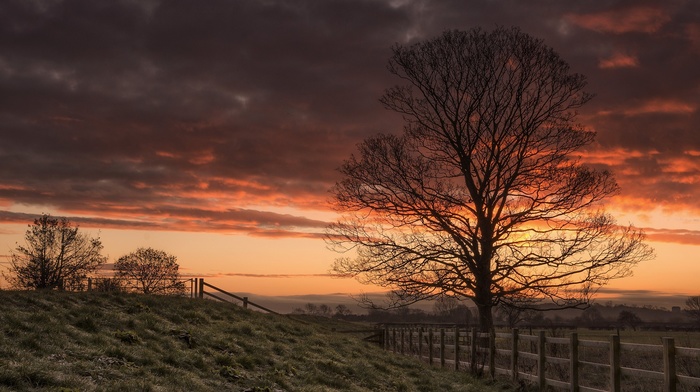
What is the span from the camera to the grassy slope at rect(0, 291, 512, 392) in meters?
12.4

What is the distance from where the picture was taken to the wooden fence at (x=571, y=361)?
13203 mm

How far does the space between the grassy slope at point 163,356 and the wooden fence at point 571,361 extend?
1.26m

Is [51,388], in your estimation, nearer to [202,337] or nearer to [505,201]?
[202,337]

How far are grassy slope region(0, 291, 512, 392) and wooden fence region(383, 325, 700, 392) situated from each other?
1.26 m

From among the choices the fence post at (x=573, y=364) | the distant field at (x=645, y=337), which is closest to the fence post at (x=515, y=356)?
the fence post at (x=573, y=364)

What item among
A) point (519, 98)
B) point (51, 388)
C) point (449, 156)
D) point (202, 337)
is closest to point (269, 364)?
point (202, 337)

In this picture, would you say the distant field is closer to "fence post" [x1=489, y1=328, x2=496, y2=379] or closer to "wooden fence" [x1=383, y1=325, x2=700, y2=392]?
"wooden fence" [x1=383, y1=325, x2=700, y2=392]

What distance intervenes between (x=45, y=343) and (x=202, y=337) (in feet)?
21.3

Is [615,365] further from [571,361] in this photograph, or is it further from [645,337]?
[645,337]

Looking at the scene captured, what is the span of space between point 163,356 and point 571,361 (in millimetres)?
10405

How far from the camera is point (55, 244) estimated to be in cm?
5869

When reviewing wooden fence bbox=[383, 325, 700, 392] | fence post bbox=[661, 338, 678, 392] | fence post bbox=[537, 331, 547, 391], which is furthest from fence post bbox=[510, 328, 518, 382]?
fence post bbox=[661, 338, 678, 392]

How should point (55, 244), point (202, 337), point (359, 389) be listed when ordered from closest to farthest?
point (359, 389), point (202, 337), point (55, 244)

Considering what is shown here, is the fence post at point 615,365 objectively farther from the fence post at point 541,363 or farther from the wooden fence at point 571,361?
the fence post at point 541,363
